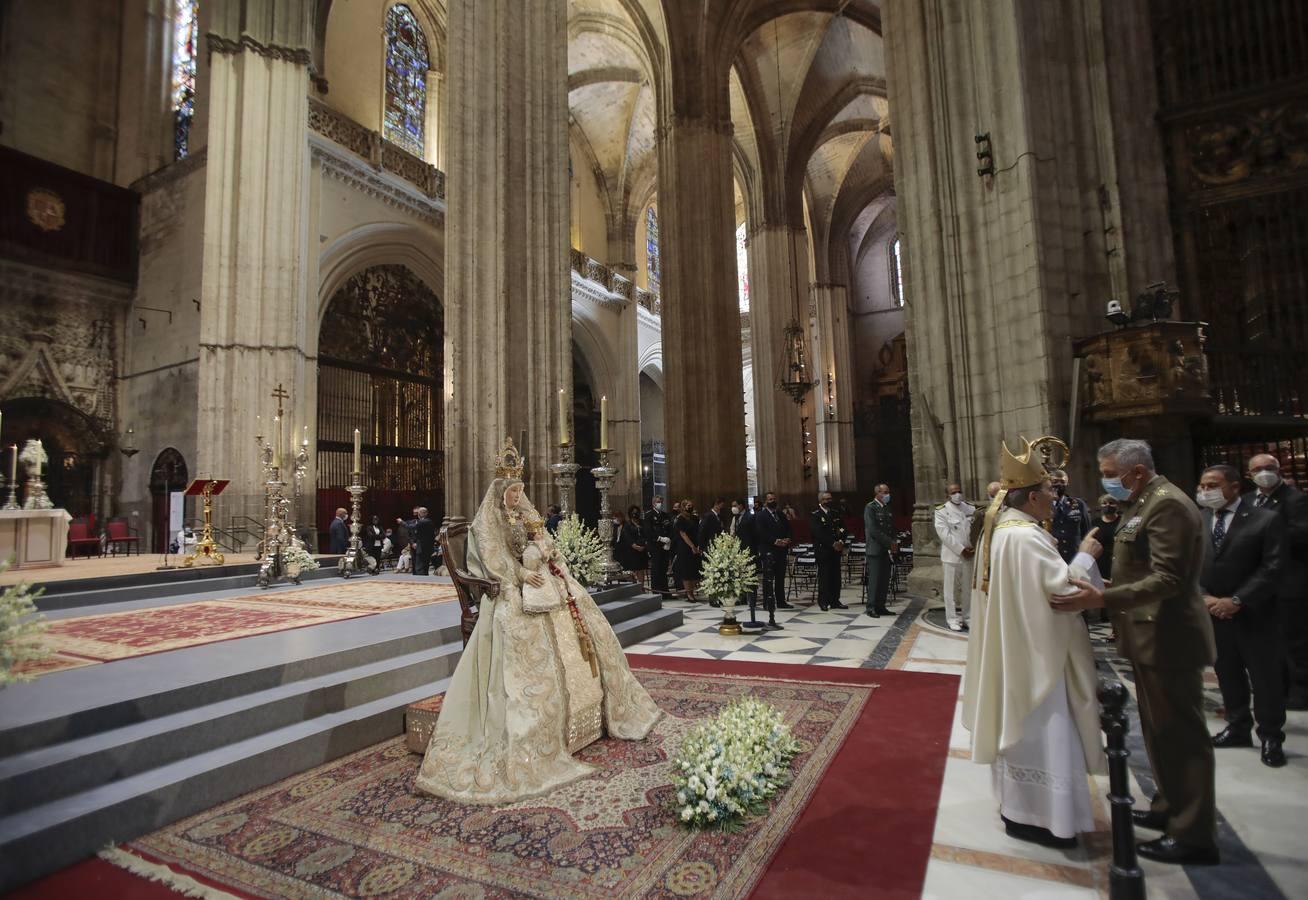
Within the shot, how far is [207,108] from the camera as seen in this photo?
15.3 m

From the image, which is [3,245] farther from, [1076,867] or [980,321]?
[1076,867]

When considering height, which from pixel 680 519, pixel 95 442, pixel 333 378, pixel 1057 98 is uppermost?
pixel 1057 98

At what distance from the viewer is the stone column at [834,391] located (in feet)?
82.1

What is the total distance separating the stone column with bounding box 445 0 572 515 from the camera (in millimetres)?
9367

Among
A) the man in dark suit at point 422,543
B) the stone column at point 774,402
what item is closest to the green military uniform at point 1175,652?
the man in dark suit at point 422,543

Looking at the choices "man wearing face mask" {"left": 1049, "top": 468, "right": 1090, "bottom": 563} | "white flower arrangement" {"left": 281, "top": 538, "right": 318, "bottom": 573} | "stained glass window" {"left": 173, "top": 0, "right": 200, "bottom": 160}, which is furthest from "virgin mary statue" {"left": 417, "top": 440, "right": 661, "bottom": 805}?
"stained glass window" {"left": 173, "top": 0, "right": 200, "bottom": 160}

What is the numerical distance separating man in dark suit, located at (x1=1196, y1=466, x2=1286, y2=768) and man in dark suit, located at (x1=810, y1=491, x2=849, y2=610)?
4743 millimetres

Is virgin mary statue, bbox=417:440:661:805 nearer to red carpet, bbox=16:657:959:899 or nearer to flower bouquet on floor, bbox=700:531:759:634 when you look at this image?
red carpet, bbox=16:657:959:899

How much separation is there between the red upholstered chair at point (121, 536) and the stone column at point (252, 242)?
277 centimetres

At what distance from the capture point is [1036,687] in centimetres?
246

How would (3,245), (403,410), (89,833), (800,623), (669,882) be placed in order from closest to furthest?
1. (669,882)
2. (89,833)
3. (800,623)
4. (3,245)
5. (403,410)

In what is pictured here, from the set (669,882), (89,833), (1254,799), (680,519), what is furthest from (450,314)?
(1254,799)

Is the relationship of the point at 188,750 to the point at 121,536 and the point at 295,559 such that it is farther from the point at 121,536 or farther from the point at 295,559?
the point at 121,536

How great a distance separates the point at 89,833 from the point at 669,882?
2254 mm
